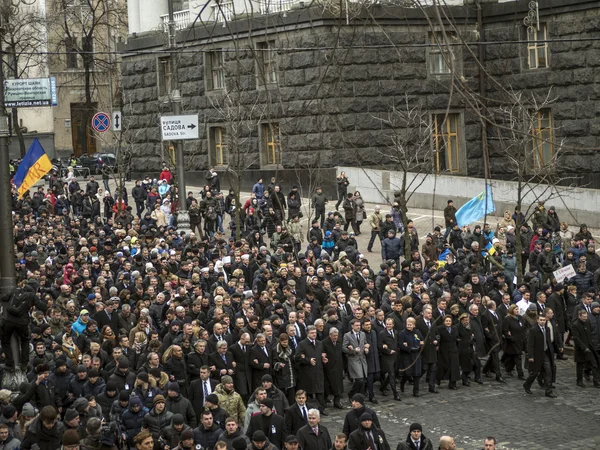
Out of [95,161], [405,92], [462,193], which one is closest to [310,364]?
[462,193]

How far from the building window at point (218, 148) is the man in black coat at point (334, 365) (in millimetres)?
23343

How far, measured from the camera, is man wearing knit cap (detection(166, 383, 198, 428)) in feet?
42.7

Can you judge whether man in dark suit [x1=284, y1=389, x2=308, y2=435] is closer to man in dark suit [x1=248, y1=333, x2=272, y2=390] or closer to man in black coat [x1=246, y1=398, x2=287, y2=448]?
man in black coat [x1=246, y1=398, x2=287, y2=448]

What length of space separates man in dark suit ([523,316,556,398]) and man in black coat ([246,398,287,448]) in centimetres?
543

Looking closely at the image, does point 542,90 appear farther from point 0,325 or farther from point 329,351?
point 0,325

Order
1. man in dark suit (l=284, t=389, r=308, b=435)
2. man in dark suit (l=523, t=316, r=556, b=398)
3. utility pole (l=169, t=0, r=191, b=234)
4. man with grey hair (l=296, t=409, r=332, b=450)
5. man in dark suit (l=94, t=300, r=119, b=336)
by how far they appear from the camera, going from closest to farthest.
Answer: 1. man with grey hair (l=296, t=409, r=332, b=450)
2. man in dark suit (l=284, t=389, r=308, b=435)
3. man in dark suit (l=523, t=316, r=556, b=398)
4. man in dark suit (l=94, t=300, r=119, b=336)
5. utility pole (l=169, t=0, r=191, b=234)

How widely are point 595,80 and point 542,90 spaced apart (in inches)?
76.0

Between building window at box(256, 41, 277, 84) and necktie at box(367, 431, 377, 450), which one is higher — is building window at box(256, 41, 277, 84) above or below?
above

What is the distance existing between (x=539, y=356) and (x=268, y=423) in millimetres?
5710

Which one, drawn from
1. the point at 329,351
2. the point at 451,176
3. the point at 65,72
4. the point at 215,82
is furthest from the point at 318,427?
the point at 65,72

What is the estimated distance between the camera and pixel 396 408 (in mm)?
15977

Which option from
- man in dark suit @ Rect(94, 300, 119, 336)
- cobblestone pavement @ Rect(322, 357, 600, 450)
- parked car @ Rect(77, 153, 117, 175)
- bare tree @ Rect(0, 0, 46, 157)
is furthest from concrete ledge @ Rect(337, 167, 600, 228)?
bare tree @ Rect(0, 0, 46, 157)

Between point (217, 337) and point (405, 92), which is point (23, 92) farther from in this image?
point (405, 92)

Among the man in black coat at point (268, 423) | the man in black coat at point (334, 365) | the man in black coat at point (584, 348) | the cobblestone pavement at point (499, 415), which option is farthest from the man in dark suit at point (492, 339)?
the man in black coat at point (268, 423)
